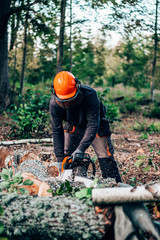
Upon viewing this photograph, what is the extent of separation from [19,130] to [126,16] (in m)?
3.89

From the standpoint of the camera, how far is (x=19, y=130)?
19.2ft

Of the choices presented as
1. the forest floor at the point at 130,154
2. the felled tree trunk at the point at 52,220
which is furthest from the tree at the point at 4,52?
the felled tree trunk at the point at 52,220

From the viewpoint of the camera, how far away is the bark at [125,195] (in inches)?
72.3

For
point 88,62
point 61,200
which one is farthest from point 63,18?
point 88,62

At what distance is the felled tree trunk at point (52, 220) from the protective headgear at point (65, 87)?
1211mm

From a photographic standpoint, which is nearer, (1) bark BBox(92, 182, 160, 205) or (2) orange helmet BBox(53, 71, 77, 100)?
(1) bark BBox(92, 182, 160, 205)

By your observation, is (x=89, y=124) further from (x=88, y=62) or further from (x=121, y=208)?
(x=88, y=62)

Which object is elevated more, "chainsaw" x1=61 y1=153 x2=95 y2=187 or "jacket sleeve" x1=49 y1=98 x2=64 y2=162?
"jacket sleeve" x1=49 y1=98 x2=64 y2=162

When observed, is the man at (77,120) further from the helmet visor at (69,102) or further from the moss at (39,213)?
the moss at (39,213)

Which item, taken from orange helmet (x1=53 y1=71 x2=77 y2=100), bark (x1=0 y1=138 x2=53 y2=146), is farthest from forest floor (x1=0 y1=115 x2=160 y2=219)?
orange helmet (x1=53 y1=71 x2=77 y2=100)

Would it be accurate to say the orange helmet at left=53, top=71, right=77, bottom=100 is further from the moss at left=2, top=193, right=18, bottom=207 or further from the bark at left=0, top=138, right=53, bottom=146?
the bark at left=0, top=138, right=53, bottom=146

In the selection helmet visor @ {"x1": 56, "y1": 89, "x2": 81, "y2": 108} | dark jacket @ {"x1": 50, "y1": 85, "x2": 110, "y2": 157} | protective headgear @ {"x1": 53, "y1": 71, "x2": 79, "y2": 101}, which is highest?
protective headgear @ {"x1": 53, "y1": 71, "x2": 79, "y2": 101}

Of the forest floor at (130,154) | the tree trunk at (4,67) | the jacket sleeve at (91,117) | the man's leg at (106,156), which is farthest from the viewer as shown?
the tree trunk at (4,67)

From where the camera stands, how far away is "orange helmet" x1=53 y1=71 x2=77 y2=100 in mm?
2734
